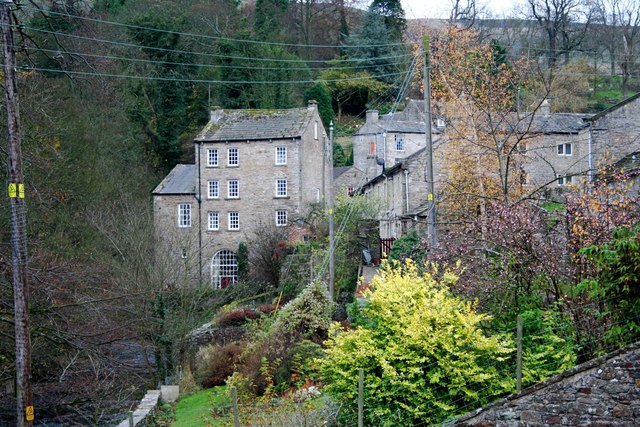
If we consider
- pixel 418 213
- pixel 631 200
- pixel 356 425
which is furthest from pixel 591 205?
pixel 418 213

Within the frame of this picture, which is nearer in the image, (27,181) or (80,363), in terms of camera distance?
(80,363)

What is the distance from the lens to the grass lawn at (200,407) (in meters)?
18.9

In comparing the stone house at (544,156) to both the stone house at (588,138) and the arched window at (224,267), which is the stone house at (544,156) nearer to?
the stone house at (588,138)

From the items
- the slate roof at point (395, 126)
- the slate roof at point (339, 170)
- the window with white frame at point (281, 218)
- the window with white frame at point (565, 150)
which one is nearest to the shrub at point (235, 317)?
the window with white frame at point (281, 218)

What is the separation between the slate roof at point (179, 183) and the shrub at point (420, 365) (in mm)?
35921

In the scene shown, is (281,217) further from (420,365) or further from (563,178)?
(420,365)

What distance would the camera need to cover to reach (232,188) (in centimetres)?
4725

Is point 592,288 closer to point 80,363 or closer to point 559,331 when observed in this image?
point 559,331

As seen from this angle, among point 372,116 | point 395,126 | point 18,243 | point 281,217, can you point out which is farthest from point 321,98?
point 18,243

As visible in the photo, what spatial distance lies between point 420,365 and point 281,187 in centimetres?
3426

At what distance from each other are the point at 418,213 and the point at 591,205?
17368 millimetres

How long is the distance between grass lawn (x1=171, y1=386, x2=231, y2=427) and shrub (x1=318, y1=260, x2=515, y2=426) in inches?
210

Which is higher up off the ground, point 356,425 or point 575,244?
point 575,244

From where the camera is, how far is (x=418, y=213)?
100 feet
